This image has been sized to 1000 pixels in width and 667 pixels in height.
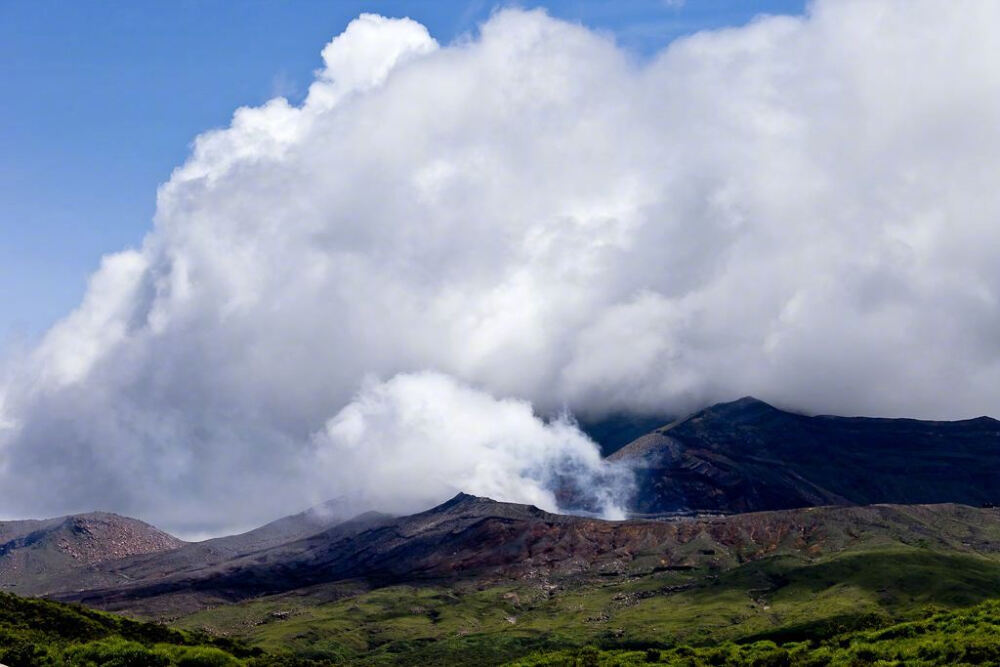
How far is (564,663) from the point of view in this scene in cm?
7862

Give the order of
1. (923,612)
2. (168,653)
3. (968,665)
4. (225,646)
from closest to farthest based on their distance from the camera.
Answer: (968,665) < (168,653) < (923,612) < (225,646)

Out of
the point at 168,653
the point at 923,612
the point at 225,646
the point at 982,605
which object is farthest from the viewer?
the point at 225,646

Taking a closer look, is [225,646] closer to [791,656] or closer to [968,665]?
[791,656]

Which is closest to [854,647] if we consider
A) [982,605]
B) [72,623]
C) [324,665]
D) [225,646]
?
[982,605]

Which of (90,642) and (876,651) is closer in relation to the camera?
(876,651)

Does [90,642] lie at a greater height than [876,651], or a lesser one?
greater

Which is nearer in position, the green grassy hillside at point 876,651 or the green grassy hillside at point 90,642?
the green grassy hillside at point 876,651

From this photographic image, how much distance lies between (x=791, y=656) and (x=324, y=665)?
126 feet

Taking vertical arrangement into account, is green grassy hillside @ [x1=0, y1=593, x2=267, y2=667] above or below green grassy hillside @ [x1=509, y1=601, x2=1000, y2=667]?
above

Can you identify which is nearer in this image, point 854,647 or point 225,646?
point 854,647

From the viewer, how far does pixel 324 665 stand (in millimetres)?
89688

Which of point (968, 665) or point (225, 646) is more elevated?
point (225, 646)

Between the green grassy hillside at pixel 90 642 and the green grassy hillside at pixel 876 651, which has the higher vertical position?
the green grassy hillside at pixel 90 642

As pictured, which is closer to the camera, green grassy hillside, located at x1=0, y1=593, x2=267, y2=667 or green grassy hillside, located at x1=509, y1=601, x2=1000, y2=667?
green grassy hillside, located at x1=509, y1=601, x2=1000, y2=667
